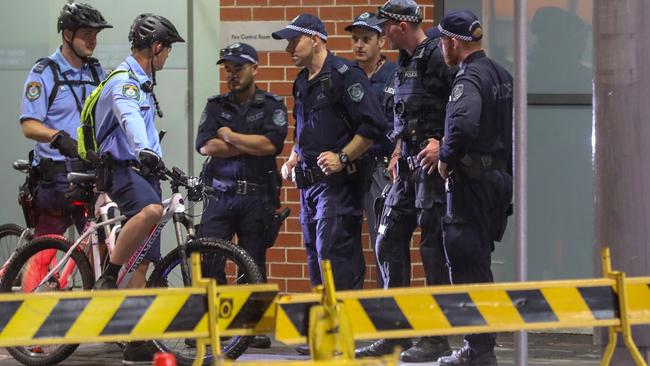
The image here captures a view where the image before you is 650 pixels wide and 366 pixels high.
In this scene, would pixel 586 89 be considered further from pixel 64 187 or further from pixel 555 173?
pixel 64 187

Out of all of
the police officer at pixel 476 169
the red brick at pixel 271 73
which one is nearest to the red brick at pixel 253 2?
the red brick at pixel 271 73

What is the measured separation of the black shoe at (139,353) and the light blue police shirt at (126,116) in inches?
44.1

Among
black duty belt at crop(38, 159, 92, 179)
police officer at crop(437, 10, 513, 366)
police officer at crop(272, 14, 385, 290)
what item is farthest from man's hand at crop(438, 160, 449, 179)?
black duty belt at crop(38, 159, 92, 179)

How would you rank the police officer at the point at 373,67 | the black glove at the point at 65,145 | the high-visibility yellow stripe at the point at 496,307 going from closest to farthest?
1. the high-visibility yellow stripe at the point at 496,307
2. the black glove at the point at 65,145
3. the police officer at the point at 373,67

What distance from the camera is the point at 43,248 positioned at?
33.5 ft

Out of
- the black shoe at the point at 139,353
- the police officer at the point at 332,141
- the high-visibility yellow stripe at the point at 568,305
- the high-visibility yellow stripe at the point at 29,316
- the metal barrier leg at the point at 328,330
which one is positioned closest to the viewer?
the metal barrier leg at the point at 328,330

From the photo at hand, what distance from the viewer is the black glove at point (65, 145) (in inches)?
400

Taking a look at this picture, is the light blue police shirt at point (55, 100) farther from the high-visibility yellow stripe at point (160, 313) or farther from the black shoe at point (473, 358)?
the high-visibility yellow stripe at point (160, 313)

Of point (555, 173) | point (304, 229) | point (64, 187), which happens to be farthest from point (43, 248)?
point (555, 173)

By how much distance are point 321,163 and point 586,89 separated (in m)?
2.55

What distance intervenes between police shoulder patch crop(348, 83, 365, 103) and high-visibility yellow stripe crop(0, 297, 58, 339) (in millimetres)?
4668

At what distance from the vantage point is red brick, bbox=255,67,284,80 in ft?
41.3

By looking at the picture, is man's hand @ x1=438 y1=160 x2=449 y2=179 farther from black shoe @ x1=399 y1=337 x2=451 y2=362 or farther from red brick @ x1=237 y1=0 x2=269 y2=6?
red brick @ x1=237 y1=0 x2=269 y2=6

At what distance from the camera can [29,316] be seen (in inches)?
230
